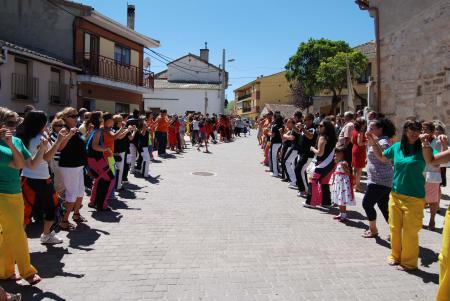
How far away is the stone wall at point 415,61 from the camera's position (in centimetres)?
1391

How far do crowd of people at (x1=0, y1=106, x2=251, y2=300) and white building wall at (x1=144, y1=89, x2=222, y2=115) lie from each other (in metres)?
43.4

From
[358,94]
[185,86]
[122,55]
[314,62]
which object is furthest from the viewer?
[185,86]

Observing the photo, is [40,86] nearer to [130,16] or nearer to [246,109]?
[130,16]

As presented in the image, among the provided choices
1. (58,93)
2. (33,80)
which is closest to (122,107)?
(58,93)

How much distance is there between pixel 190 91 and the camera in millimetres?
54844

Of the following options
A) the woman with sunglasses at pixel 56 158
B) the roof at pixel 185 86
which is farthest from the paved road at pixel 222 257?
the roof at pixel 185 86

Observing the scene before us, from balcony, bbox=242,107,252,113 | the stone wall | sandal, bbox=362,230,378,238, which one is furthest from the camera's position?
balcony, bbox=242,107,252,113

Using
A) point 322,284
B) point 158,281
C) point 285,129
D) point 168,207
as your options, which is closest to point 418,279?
point 322,284

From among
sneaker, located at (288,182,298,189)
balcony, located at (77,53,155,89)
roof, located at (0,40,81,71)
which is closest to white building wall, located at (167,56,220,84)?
balcony, located at (77,53,155,89)

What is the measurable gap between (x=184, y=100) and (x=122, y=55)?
28188 millimetres

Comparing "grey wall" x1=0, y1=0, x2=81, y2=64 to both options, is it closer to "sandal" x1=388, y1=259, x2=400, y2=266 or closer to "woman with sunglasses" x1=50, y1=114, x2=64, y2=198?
"woman with sunglasses" x1=50, y1=114, x2=64, y2=198

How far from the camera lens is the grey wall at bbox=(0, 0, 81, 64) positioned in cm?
2169

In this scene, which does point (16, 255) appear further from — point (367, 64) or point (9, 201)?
point (367, 64)

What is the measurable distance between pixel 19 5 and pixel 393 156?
71.5 feet
